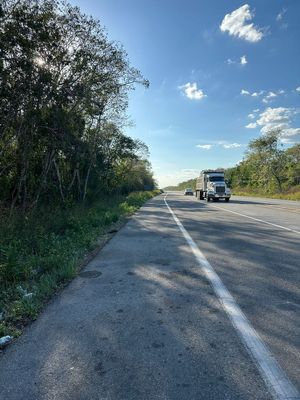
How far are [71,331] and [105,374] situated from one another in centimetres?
115

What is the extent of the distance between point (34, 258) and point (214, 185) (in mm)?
31394

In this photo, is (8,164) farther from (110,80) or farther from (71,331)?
(71,331)

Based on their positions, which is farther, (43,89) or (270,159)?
(270,159)

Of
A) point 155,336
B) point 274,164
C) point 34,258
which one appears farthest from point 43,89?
point 274,164

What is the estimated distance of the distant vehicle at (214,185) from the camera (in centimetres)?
3731

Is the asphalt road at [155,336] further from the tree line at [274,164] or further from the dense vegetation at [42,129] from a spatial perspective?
the tree line at [274,164]

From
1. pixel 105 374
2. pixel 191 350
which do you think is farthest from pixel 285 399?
pixel 105 374

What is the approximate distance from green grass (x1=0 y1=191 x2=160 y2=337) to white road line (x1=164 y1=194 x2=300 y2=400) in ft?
8.85

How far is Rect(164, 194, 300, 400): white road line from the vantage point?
9.39 feet

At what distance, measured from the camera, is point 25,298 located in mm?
5316

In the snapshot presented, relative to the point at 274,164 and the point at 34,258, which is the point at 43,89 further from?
the point at 274,164

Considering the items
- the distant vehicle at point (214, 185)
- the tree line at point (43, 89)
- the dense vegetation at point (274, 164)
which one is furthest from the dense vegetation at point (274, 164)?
the tree line at point (43, 89)

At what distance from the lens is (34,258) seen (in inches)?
304

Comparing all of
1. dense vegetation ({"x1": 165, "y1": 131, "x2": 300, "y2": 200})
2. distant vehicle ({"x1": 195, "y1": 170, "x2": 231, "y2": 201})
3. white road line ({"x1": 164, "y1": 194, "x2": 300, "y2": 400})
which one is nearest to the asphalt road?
white road line ({"x1": 164, "y1": 194, "x2": 300, "y2": 400})
